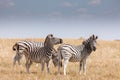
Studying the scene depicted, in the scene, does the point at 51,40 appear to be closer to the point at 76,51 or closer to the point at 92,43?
the point at 76,51

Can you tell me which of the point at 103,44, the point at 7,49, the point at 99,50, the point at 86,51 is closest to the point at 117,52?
the point at 99,50

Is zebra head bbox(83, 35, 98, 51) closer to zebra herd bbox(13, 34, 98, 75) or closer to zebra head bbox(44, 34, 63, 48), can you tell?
zebra herd bbox(13, 34, 98, 75)

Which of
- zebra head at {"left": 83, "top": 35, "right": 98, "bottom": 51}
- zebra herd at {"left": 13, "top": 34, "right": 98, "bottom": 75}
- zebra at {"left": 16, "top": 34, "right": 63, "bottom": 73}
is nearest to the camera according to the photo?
zebra at {"left": 16, "top": 34, "right": 63, "bottom": 73}

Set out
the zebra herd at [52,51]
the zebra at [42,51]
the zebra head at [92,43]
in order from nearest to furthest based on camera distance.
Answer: the zebra at [42,51] → the zebra herd at [52,51] → the zebra head at [92,43]

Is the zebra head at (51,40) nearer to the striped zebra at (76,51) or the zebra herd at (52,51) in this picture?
the zebra herd at (52,51)

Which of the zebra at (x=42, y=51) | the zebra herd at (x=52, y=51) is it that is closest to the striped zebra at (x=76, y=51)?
the zebra herd at (x=52, y=51)

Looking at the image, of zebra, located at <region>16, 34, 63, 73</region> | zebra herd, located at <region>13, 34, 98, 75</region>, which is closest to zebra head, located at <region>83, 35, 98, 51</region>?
zebra herd, located at <region>13, 34, 98, 75</region>

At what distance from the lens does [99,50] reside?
3906cm

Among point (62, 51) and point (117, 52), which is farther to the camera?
point (117, 52)

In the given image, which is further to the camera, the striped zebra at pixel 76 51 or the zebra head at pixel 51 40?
the striped zebra at pixel 76 51

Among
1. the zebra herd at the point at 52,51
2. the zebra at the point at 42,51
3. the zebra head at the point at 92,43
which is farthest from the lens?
the zebra head at the point at 92,43

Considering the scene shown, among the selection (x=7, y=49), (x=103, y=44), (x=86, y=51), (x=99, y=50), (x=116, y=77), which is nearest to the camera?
(x=116, y=77)

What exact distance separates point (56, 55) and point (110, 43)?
84.0 feet

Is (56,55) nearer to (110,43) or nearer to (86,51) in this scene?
(86,51)
